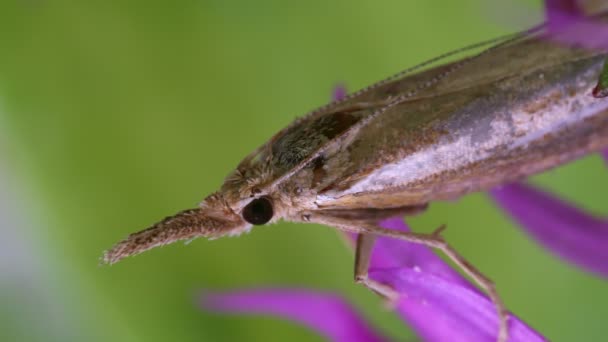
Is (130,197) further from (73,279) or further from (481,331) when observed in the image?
(481,331)

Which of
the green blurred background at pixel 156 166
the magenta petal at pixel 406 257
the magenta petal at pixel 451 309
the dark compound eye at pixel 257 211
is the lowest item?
the magenta petal at pixel 451 309

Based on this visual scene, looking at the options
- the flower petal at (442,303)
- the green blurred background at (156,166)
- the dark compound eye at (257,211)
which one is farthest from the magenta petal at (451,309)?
the green blurred background at (156,166)

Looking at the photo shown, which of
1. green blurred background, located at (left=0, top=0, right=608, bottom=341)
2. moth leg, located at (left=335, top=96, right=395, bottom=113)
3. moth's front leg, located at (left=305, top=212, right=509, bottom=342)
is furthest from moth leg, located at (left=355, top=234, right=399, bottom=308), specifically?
green blurred background, located at (left=0, top=0, right=608, bottom=341)

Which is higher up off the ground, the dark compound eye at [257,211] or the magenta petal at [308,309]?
the dark compound eye at [257,211]

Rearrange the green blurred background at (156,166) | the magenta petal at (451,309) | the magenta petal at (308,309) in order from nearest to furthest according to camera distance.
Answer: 1. the magenta petal at (451,309)
2. the magenta petal at (308,309)
3. the green blurred background at (156,166)

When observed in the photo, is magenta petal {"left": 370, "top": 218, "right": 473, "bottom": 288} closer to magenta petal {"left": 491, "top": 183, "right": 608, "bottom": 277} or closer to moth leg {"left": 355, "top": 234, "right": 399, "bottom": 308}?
moth leg {"left": 355, "top": 234, "right": 399, "bottom": 308}

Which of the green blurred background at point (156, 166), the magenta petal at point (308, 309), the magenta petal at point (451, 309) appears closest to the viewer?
the magenta petal at point (451, 309)

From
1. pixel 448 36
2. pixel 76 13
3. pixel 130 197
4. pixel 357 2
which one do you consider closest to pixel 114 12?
pixel 76 13

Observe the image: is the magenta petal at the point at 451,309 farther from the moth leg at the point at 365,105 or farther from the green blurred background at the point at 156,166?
the green blurred background at the point at 156,166
